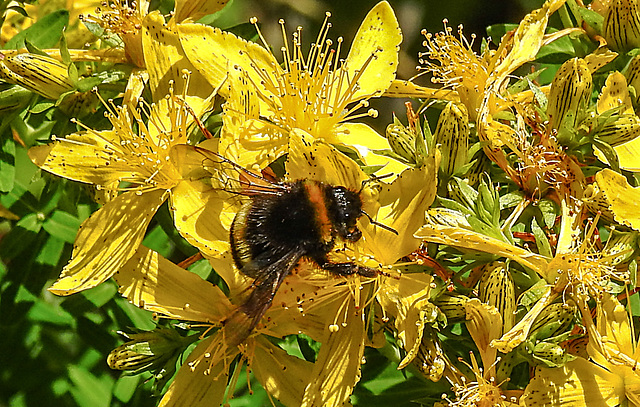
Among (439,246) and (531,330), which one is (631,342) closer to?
(531,330)

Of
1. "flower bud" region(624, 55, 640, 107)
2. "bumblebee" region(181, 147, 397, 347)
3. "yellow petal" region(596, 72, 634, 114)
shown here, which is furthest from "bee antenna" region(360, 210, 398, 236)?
"flower bud" region(624, 55, 640, 107)

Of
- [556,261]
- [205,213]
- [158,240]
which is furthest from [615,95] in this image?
[158,240]

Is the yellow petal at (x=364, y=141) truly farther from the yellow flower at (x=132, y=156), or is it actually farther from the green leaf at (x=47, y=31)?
the green leaf at (x=47, y=31)

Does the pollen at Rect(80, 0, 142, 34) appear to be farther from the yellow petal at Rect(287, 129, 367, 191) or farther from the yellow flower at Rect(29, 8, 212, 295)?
the yellow petal at Rect(287, 129, 367, 191)

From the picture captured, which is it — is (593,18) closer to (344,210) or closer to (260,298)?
(344,210)

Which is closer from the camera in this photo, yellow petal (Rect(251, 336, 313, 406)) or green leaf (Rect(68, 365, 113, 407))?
yellow petal (Rect(251, 336, 313, 406))

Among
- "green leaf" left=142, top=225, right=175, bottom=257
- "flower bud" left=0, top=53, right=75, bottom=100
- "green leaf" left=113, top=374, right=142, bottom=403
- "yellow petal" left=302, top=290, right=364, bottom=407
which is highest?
"flower bud" left=0, top=53, right=75, bottom=100
